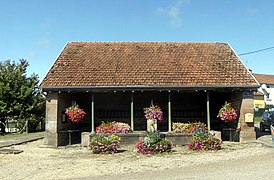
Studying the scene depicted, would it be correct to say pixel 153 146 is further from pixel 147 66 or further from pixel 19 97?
pixel 19 97

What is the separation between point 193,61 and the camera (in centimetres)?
1686

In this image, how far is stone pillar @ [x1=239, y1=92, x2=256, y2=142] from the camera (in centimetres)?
1452

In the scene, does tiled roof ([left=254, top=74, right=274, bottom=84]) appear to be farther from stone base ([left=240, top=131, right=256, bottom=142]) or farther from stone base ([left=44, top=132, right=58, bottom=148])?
stone base ([left=44, top=132, right=58, bottom=148])

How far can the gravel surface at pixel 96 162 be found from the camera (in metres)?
8.13

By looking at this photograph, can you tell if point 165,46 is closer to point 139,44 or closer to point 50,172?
point 139,44

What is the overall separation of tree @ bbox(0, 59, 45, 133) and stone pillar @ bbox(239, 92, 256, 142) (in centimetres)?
1582

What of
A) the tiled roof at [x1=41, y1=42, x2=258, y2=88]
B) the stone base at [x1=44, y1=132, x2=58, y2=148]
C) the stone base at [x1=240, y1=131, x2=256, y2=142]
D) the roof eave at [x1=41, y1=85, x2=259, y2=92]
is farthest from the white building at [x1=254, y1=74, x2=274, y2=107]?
the stone base at [x1=44, y1=132, x2=58, y2=148]

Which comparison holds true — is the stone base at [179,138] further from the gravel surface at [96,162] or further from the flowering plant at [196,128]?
the gravel surface at [96,162]

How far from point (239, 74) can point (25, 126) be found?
55.8 feet

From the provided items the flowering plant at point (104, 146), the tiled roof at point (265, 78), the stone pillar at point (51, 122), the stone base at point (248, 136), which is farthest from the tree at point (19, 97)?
the tiled roof at point (265, 78)

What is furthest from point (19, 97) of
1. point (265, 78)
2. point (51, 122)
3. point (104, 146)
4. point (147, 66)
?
point (265, 78)

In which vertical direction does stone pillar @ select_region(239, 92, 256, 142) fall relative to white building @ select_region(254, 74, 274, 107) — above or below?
below

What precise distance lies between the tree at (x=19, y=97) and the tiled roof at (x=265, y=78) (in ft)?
156

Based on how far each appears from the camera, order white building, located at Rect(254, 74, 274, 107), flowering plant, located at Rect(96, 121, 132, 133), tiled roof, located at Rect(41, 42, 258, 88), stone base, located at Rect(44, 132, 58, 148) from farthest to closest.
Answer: white building, located at Rect(254, 74, 274, 107), tiled roof, located at Rect(41, 42, 258, 88), stone base, located at Rect(44, 132, 58, 148), flowering plant, located at Rect(96, 121, 132, 133)
